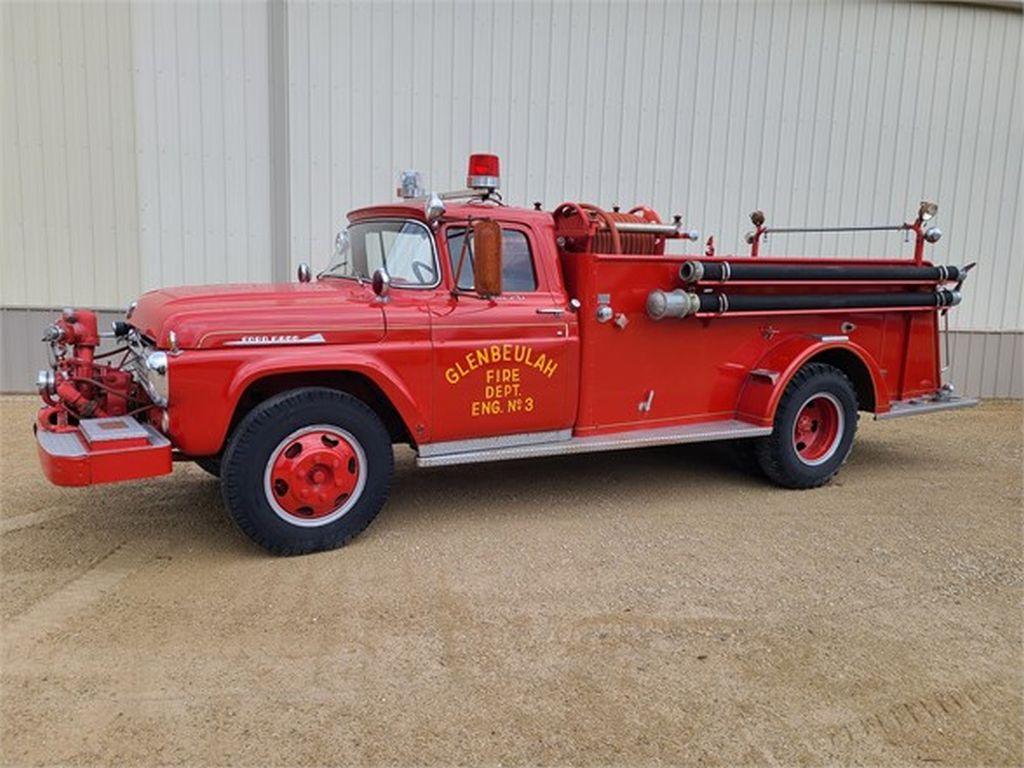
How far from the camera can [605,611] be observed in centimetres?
400

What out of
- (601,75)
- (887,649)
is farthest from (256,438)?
(601,75)

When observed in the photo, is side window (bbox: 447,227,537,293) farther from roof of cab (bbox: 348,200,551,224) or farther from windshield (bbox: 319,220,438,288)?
windshield (bbox: 319,220,438,288)

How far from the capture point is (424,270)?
504 centimetres

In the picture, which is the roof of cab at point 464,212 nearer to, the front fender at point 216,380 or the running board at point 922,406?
the front fender at point 216,380

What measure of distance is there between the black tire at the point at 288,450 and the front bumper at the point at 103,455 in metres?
0.37

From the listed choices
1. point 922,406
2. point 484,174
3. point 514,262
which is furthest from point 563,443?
point 922,406

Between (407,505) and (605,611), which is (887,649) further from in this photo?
(407,505)

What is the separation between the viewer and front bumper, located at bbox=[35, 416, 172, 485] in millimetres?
4059

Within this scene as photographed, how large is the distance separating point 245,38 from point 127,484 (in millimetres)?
5394

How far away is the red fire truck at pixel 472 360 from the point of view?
173 inches

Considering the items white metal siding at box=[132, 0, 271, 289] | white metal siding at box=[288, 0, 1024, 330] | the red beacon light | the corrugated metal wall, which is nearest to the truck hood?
the red beacon light

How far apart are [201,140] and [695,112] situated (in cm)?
569

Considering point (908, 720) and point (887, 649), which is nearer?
point (908, 720)

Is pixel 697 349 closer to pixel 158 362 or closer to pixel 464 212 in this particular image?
pixel 464 212
